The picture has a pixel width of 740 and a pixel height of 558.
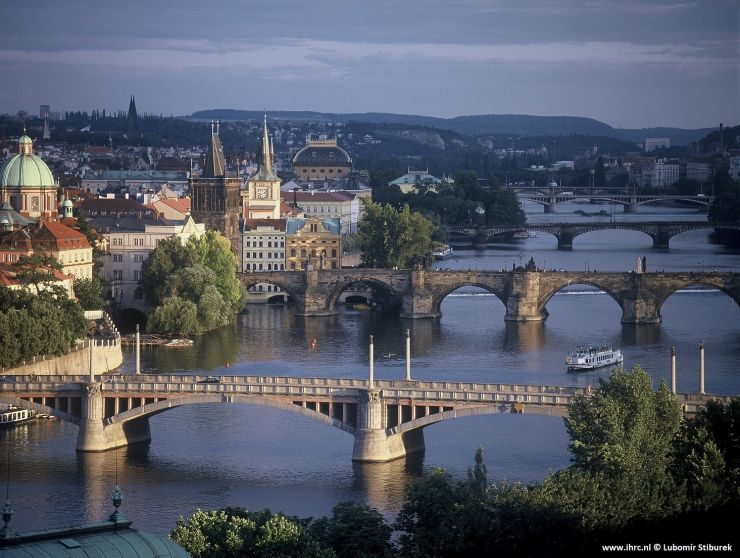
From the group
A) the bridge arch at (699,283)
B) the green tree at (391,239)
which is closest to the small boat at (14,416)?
the bridge arch at (699,283)

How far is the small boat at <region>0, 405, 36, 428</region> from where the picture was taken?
51.4m

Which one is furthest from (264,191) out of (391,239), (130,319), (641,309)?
(641,309)

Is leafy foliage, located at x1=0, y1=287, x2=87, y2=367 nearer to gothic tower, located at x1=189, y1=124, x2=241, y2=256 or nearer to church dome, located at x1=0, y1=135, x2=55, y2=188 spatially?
church dome, located at x1=0, y1=135, x2=55, y2=188

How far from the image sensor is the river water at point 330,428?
144ft

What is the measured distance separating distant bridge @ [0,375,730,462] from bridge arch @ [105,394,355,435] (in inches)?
0.9

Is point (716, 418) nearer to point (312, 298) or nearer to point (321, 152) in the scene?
point (312, 298)

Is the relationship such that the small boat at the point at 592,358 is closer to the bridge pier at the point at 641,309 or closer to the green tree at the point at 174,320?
the bridge pier at the point at 641,309

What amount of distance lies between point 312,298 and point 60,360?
73.0 feet

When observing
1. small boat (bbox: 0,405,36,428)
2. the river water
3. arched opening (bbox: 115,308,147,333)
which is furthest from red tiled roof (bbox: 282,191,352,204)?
small boat (bbox: 0,405,36,428)

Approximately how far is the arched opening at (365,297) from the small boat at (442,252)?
1666 centimetres

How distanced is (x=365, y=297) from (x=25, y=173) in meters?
13.9

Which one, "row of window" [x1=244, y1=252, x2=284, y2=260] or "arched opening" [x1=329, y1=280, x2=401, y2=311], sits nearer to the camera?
"arched opening" [x1=329, y1=280, x2=401, y2=311]

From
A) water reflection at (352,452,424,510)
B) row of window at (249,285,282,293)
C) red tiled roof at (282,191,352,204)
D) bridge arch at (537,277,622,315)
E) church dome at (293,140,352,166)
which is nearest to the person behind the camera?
water reflection at (352,452,424,510)

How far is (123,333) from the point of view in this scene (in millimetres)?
70375
